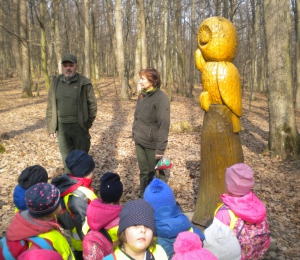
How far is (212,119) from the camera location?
3277 millimetres

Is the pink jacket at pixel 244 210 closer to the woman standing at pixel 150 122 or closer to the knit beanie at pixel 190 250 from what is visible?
the knit beanie at pixel 190 250

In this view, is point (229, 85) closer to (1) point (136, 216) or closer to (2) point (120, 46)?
(1) point (136, 216)

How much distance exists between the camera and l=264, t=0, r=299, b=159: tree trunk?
661 cm

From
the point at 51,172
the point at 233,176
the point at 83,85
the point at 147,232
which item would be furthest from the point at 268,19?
the point at 147,232

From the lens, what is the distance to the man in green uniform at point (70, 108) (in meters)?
4.13

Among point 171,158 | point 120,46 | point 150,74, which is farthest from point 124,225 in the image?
point 120,46

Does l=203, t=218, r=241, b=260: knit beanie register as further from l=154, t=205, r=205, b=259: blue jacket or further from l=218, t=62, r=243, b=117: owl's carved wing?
l=218, t=62, r=243, b=117: owl's carved wing

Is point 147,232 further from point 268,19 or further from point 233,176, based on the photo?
point 268,19

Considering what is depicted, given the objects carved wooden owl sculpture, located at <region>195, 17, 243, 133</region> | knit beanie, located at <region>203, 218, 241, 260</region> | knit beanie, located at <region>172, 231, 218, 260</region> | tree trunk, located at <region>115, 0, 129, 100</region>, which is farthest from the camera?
tree trunk, located at <region>115, 0, 129, 100</region>

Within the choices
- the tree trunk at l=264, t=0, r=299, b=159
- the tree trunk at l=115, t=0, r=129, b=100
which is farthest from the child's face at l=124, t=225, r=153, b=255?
the tree trunk at l=115, t=0, r=129, b=100

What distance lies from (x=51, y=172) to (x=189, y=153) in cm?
363

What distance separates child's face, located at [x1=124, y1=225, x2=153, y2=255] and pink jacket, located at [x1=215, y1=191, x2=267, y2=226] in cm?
86

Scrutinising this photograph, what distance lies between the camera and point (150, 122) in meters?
3.86

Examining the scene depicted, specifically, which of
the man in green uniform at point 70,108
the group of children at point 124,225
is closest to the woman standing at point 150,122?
the man in green uniform at point 70,108
